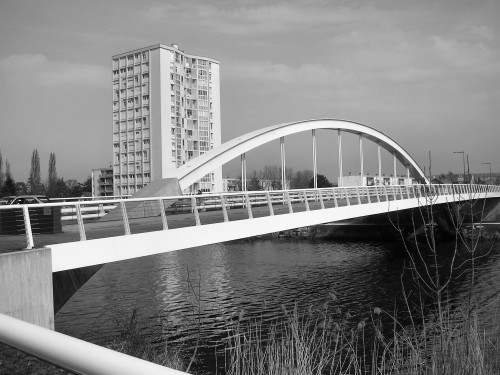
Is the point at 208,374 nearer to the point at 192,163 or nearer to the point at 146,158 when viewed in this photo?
the point at 192,163

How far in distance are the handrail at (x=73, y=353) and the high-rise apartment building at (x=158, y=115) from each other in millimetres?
74154

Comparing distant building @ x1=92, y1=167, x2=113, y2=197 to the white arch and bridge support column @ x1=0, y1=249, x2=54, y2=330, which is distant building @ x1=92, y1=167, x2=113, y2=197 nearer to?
the white arch

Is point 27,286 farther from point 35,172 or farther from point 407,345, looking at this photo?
point 35,172

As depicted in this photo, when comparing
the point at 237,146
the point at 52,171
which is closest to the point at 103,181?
the point at 52,171

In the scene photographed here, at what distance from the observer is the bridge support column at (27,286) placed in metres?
8.04

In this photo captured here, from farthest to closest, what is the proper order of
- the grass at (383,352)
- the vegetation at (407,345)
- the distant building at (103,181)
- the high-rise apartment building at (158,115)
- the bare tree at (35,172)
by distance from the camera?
the distant building at (103,181), the bare tree at (35,172), the high-rise apartment building at (158,115), the grass at (383,352), the vegetation at (407,345)

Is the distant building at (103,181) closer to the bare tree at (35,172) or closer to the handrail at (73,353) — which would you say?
the bare tree at (35,172)

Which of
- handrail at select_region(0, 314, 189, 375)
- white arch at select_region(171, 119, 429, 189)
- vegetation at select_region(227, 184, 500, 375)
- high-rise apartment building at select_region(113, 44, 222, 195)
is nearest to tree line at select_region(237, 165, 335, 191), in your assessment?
high-rise apartment building at select_region(113, 44, 222, 195)

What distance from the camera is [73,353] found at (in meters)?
1.34

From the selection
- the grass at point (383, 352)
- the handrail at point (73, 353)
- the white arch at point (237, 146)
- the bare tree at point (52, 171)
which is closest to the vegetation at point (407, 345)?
the grass at point (383, 352)

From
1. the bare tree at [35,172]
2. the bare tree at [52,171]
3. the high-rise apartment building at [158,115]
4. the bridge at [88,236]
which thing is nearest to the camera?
the bridge at [88,236]

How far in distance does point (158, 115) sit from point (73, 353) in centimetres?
7810

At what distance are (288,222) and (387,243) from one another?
30.0 metres

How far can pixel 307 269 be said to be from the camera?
29.0 meters
